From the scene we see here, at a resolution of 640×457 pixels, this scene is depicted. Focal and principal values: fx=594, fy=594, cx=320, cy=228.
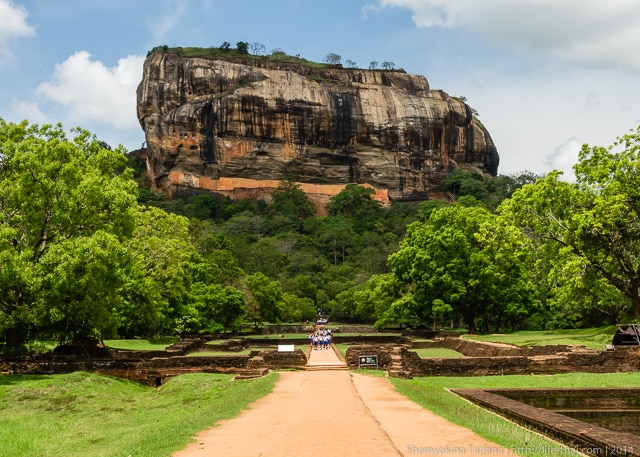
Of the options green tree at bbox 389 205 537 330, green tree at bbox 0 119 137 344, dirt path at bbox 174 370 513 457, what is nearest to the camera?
dirt path at bbox 174 370 513 457

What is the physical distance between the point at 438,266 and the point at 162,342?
16321 millimetres

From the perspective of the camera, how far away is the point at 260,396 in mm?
12617

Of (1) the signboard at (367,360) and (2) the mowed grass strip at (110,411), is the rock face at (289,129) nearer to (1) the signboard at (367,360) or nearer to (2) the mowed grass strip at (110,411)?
(1) the signboard at (367,360)

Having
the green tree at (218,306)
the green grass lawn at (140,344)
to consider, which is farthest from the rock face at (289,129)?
the green grass lawn at (140,344)

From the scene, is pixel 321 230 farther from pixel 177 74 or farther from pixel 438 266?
pixel 438 266

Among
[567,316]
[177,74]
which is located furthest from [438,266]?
[177,74]

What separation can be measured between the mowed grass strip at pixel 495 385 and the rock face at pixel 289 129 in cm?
8953

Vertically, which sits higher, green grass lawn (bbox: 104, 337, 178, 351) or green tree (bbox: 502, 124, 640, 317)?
green tree (bbox: 502, 124, 640, 317)

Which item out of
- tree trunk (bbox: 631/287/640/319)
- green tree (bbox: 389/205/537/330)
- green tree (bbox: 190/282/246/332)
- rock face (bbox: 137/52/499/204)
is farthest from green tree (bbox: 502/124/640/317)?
rock face (bbox: 137/52/499/204)

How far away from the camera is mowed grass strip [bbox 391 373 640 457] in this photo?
765 cm

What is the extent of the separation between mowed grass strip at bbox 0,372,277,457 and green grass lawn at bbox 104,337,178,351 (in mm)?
9955

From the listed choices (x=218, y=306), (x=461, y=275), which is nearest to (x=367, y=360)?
(x=461, y=275)

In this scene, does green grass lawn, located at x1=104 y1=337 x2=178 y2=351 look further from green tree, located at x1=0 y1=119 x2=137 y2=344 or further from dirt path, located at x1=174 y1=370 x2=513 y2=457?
dirt path, located at x1=174 y1=370 x2=513 y2=457

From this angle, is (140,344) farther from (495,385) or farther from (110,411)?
(495,385)
